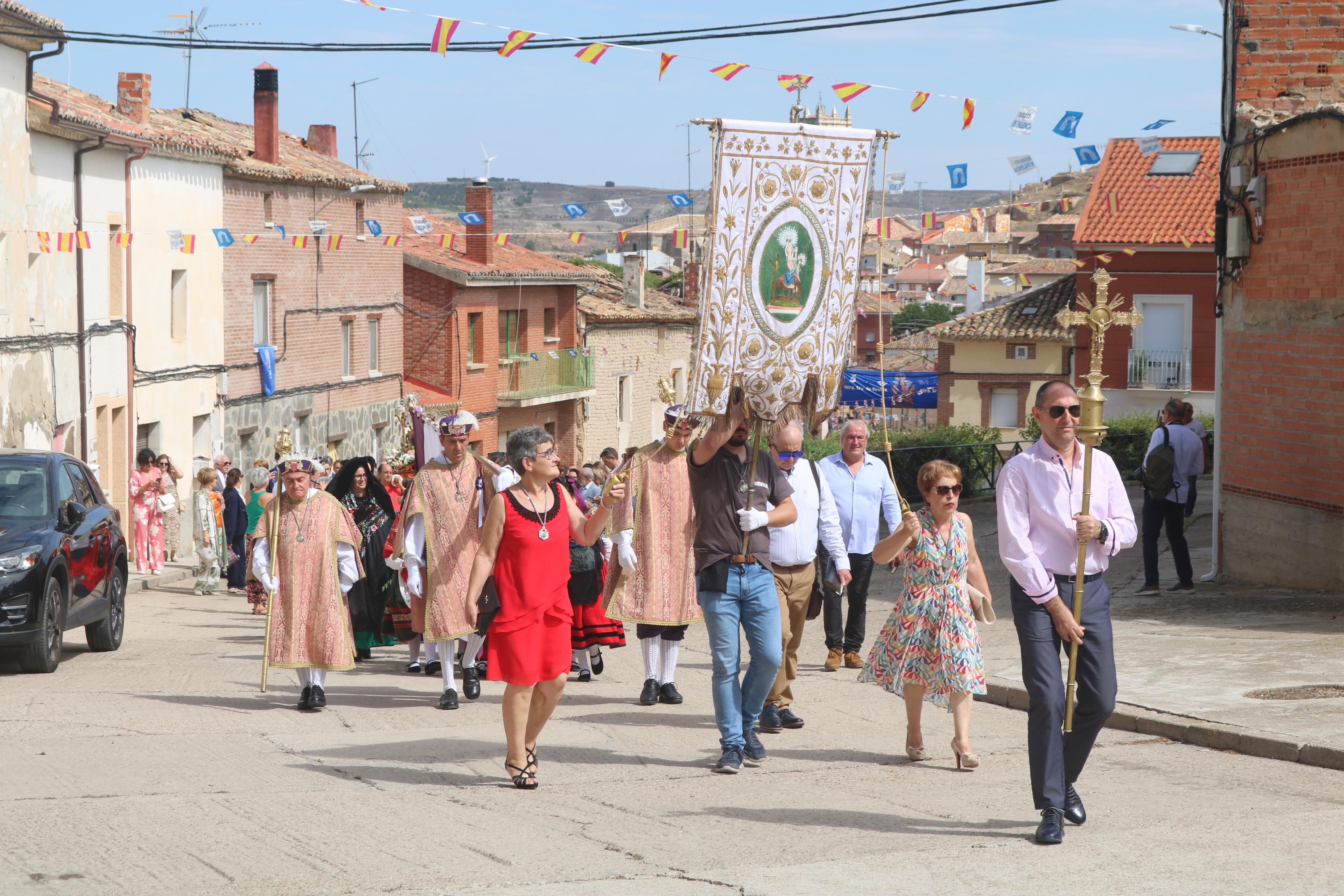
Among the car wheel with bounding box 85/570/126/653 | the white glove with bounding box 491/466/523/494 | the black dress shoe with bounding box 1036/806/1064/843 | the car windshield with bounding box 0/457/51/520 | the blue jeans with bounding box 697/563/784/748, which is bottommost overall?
the car wheel with bounding box 85/570/126/653

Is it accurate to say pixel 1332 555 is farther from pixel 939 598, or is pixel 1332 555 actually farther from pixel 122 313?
pixel 122 313

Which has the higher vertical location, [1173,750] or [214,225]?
[214,225]

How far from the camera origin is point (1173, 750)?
854 cm

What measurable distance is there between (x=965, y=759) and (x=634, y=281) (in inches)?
1953

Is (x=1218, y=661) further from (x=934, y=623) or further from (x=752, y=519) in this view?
(x=752, y=519)

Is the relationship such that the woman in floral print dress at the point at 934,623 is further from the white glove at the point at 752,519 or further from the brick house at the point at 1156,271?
the brick house at the point at 1156,271

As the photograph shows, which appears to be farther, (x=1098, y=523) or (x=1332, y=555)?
(x=1332, y=555)

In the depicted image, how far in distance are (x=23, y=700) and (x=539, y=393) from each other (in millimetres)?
37122

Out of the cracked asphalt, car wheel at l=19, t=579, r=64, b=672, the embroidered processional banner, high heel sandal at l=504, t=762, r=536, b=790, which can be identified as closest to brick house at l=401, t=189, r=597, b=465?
car wheel at l=19, t=579, r=64, b=672

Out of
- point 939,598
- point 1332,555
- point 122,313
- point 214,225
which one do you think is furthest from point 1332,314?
point 214,225

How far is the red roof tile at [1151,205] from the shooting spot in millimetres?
38531

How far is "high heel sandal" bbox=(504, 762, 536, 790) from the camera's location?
7.39 meters

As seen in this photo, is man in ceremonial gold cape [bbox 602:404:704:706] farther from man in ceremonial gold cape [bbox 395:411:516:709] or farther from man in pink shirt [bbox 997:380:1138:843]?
man in pink shirt [bbox 997:380:1138:843]

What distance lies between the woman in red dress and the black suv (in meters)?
5.16
